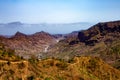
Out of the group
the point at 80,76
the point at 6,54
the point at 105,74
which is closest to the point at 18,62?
the point at 6,54

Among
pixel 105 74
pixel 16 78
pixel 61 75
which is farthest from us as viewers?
pixel 105 74

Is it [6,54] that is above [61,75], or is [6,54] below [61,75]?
above

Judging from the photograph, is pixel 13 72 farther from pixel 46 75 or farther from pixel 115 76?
pixel 115 76

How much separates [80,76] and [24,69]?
29331 mm

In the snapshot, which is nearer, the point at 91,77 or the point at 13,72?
the point at 13,72

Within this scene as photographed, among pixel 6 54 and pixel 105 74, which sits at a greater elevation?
pixel 6 54

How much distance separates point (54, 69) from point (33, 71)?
14.7 m

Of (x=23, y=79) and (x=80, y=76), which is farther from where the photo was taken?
(x=80, y=76)

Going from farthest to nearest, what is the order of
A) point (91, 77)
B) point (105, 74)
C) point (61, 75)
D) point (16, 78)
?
point (105, 74), point (91, 77), point (61, 75), point (16, 78)

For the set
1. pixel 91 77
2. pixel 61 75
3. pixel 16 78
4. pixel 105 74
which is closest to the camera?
pixel 16 78

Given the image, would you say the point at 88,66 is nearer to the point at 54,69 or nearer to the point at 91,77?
the point at 91,77

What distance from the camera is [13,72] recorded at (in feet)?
392

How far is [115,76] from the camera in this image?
533 feet

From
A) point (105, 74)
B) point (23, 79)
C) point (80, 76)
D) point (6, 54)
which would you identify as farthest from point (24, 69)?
point (105, 74)
